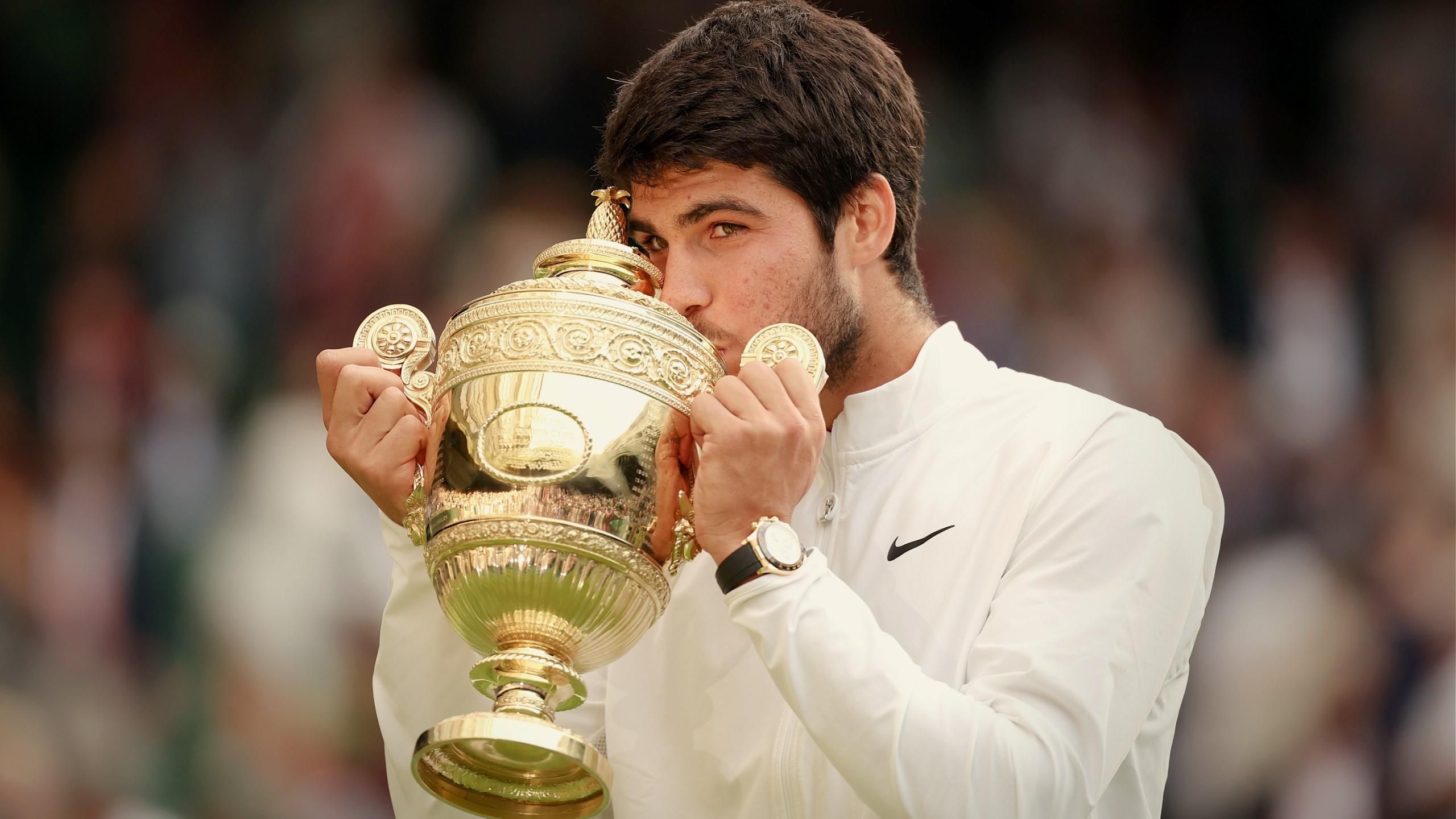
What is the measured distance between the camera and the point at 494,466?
186 centimetres

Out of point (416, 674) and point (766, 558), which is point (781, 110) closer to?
point (766, 558)

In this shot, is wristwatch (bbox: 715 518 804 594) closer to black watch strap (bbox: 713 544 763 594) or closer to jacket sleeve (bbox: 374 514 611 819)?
black watch strap (bbox: 713 544 763 594)

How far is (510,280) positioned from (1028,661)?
3.53 meters

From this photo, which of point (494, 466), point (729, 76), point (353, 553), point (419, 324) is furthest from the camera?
point (353, 553)

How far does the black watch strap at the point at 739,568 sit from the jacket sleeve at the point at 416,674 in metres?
0.68

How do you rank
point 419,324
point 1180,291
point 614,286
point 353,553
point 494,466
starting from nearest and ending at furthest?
point 494,466 → point 614,286 → point 419,324 → point 353,553 → point 1180,291

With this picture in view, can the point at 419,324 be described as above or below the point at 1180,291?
below

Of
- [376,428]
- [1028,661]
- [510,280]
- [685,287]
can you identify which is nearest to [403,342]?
[376,428]

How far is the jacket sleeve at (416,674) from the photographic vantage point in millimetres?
2365

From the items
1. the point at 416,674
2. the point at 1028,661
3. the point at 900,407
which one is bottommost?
the point at 1028,661

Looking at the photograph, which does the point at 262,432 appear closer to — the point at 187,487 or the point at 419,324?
the point at 187,487

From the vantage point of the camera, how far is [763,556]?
1829 millimetres

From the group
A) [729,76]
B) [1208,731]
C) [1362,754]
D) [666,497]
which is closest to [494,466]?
[666,497]

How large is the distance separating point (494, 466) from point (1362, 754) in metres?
3.79
